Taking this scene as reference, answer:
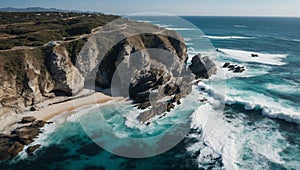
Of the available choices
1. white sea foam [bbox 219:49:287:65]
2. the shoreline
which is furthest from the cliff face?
white sea foam [bbox 219:49:287:65]

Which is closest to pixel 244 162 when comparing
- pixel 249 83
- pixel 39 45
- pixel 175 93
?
pixel 175 93

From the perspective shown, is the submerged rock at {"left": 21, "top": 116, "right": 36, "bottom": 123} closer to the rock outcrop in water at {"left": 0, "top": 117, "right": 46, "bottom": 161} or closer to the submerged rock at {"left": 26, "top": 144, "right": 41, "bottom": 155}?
the rock outcrop in water at {"left": 0, "top": 117, "right": 46, "bottom": 161}

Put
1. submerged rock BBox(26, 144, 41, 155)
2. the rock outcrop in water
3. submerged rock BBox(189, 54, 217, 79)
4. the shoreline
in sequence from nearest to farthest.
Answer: the rock outcrop in water → submerged rock BBox(26, 144, 41, 155) → the shoreline → submerged rock BBox(189, 54, 217, 79)

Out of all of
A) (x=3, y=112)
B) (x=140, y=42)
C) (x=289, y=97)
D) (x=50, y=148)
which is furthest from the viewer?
(x=140, y=42)

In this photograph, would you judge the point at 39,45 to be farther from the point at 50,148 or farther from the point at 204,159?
the point at 204,159

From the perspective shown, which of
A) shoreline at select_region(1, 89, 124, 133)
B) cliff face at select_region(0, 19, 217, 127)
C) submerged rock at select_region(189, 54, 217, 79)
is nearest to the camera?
shoreline at select_region(1, 89, 124, 133)

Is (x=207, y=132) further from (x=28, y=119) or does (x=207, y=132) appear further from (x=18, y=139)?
(x=28, y=119)

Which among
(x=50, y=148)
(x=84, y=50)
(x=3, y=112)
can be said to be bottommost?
(x=50, y=148)

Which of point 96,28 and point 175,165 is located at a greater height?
point 96,28
